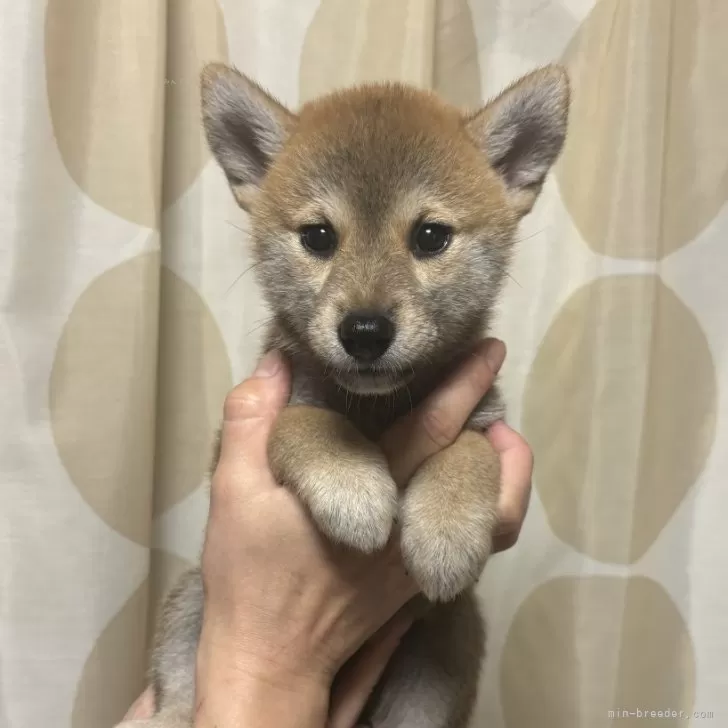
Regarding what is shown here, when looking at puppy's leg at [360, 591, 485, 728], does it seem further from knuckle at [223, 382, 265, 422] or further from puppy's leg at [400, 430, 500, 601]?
knuckle at [223, 382, 265, 422]

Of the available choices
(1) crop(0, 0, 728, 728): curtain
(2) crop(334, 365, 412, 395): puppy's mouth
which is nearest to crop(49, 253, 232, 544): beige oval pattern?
(1) crop(0, 0, 728, 728): curtain

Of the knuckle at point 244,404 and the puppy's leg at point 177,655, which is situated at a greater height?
the knuckle at point 244,404

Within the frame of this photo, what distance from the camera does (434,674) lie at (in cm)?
111

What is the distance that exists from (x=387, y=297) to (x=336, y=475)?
0.27 m

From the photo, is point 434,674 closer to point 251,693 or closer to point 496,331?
point 251,693

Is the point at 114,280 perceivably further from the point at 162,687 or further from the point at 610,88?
the point at 610,88

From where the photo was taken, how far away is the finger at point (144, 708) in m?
1.14

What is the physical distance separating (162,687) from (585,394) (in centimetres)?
111

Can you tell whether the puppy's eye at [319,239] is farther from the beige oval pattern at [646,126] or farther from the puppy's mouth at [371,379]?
the beige oval pattern at [646,126]

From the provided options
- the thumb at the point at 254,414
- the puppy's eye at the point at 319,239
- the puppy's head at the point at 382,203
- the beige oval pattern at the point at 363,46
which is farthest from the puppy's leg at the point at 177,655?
the beige oval pattern at the point at 363,46

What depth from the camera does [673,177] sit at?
1377mm

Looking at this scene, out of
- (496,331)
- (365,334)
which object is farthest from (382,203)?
(496,331)

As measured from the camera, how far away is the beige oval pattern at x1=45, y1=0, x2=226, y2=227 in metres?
1.19

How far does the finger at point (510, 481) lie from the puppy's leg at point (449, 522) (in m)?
0.05
